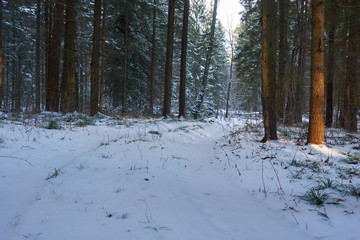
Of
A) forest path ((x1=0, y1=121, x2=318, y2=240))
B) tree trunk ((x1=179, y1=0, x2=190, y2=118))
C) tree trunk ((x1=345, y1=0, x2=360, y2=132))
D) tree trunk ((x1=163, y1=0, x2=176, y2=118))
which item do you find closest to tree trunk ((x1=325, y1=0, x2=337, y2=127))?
tree trunk ((x1=345, y1=0, x2=360, y2=132))

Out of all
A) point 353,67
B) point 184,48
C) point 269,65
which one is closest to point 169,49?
point 184,48

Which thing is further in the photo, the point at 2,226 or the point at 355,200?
the point at 355,200

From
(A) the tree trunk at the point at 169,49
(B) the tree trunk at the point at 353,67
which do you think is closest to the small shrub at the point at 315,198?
(B) the tree trunk at the point at 353,67

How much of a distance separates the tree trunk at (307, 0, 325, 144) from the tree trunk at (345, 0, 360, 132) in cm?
→ 565

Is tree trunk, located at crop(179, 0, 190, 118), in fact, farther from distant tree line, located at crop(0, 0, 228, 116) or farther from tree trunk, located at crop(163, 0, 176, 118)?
tree trunk, located at crop(163, 0, 176, 118)

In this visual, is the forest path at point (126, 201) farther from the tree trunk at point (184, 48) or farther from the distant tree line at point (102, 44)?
the tree trunk at point (184, 48)

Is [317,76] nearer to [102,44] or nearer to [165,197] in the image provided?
[165,197]

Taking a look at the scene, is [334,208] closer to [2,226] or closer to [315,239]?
[315,239]

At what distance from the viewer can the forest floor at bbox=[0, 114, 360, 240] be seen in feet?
5.16

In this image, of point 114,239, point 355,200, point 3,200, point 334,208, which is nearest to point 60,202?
point 3,200

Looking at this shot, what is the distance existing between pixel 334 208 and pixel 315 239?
0.61 meters

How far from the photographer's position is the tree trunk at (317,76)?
15.2ft

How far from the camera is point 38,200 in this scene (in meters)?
1.89

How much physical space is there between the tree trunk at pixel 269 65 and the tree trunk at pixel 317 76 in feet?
3.00
